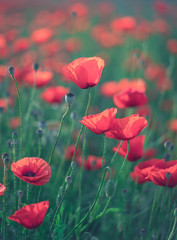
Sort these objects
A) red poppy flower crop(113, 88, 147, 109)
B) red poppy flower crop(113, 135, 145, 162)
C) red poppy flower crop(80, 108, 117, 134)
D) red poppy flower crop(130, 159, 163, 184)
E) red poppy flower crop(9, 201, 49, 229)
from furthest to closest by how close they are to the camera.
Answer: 1. red poppy flower crop(113, 88, 147, 109)
2. red poppy flower crop(113, 135, 145, 162)
3. red poppy flower crop(130, 159, 163, 184)
4. red poppy flower crop(80, 108, 117, 134)
5. red poppy flower crop(9, 201, 49, 229)

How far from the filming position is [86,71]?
1047mm

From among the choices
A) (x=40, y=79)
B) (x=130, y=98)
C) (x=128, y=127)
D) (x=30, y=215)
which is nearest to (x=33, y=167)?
(x=30, y=215)

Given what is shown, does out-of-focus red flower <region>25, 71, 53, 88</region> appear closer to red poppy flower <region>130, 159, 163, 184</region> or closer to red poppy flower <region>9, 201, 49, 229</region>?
red poppy flower <region>130, 159, 163, 184</region>

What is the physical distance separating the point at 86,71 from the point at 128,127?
0.25 metres

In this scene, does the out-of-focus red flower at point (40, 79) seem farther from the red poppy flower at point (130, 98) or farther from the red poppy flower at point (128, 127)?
the red poppy flower at point (128, 127)

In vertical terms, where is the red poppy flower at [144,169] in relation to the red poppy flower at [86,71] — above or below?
below

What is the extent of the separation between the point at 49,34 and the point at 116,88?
0.85 metres

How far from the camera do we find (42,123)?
1.29 m

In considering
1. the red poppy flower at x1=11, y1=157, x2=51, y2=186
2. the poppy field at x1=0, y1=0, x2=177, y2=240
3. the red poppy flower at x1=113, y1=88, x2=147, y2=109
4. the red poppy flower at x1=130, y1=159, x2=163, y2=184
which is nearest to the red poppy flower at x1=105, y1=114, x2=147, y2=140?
the poppy field at x1=0, y1=0, x2=177, y2=240

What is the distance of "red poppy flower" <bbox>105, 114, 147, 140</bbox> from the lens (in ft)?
3.23

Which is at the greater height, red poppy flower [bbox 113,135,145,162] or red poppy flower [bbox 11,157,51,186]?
red poppy flower [bbox 11,157,51,186]

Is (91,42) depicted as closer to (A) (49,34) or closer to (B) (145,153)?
(A) (49,34)

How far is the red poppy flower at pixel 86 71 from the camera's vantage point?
1.04m

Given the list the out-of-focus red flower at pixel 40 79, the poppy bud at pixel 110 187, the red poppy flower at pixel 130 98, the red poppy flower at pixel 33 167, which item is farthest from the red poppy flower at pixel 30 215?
the out-of-focus red flower at pixel 40 79
